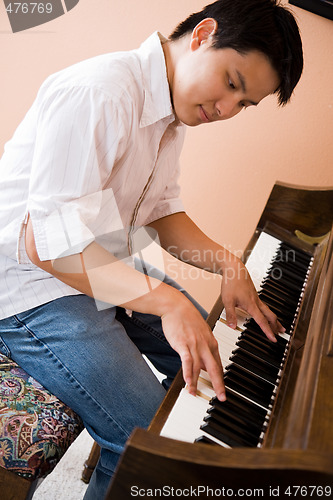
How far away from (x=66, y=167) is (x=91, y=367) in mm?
393

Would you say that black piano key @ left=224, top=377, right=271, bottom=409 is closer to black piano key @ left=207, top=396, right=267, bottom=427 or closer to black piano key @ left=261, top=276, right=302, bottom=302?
black piano key @ left=207, top=396, right=267, bottom=427

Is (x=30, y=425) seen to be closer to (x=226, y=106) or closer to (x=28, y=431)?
(x=28, y=431)

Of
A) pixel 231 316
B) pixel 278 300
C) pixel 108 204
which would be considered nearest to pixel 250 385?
pixel 231 316

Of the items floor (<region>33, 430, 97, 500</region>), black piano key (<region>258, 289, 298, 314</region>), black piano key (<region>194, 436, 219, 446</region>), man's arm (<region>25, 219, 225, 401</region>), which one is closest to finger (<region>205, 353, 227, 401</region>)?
man's arm (<region>25, 219, 225, 401</region>)

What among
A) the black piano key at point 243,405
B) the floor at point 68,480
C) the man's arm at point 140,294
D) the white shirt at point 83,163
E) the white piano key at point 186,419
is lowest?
the floor at point 68,480

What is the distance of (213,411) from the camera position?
32.6 inches

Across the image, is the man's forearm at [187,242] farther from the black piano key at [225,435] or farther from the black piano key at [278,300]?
the black piano key at [225,435]

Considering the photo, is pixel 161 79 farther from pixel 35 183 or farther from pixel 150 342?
pixel 150 342

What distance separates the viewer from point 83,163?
96cm

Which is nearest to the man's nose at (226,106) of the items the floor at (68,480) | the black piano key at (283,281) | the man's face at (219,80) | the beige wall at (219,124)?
the man's face at (219,80)

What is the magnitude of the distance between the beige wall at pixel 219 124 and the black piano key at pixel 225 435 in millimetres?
1420

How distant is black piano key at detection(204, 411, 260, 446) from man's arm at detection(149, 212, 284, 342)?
315mm

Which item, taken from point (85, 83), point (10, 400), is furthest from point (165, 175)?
point (10, 400)

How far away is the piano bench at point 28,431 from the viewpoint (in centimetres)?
89
